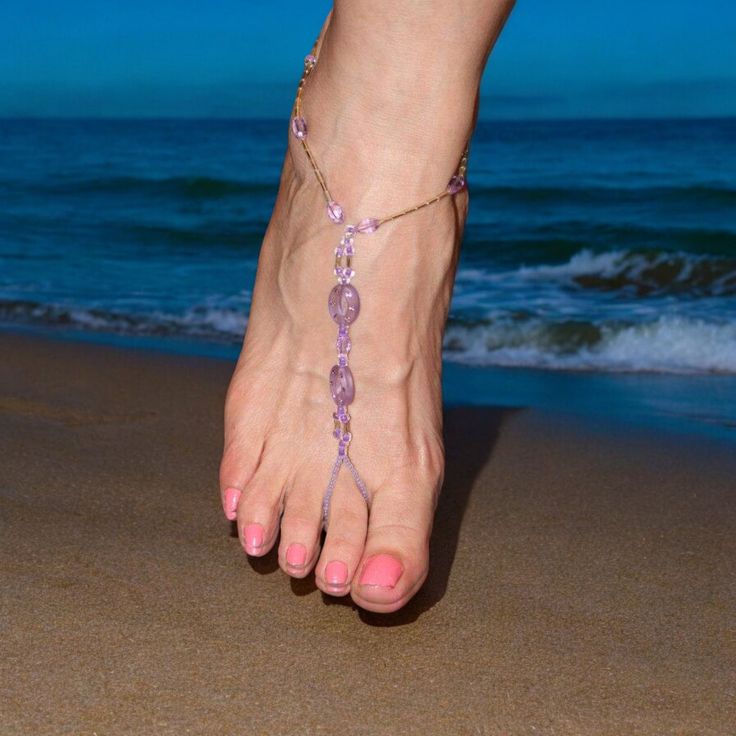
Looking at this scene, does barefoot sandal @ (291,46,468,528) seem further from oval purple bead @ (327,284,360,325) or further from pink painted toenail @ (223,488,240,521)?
pink painted toenail @ (223,488,240,521)

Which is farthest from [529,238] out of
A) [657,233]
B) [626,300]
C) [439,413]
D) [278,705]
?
[278,705]

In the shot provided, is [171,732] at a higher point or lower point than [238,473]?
lower

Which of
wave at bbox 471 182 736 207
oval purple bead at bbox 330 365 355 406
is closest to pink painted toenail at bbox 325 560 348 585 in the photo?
oval purple bead at bbox 330 365 355 406

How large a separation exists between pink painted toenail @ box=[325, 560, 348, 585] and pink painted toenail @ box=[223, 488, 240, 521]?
0.65ft

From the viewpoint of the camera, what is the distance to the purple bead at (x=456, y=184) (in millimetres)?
1349

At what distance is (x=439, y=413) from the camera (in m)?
1.43

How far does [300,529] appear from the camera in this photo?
132 centimetres

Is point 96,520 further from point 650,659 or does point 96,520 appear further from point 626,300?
point 626,300

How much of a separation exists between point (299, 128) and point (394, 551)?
1.96 ft

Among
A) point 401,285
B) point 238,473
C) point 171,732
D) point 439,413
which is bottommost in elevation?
point 171,732

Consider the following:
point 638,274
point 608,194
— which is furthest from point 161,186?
point 638,274

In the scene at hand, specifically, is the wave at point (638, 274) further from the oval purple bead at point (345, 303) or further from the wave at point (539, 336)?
the oval purple bead at point (345, 303)

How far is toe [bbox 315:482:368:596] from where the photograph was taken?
122cm

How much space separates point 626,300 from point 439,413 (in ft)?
12.5
